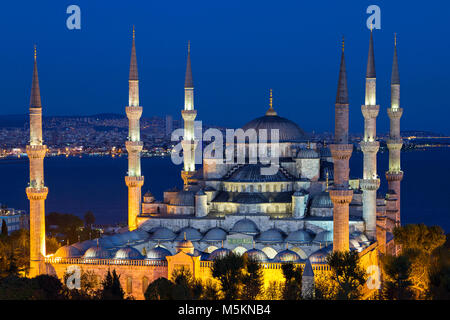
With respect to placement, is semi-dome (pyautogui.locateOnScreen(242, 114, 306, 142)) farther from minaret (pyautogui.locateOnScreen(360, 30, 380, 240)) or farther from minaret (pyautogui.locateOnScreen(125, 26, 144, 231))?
minaret (pyautogui.locateOnScreen(125, 26, 144, 231))

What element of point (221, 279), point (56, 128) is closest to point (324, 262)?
point (221, 279)

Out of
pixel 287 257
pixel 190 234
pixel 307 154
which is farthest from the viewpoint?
pixel 307 154

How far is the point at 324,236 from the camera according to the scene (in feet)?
84.4

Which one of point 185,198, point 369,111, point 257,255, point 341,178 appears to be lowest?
point 257,255

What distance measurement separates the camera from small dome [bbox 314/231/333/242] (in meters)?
25.6

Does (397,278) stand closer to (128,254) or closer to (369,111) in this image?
(369,111)

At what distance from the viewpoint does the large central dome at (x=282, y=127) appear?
3153 centimetres

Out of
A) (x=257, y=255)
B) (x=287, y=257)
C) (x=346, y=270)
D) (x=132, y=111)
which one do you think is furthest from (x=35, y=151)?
(x=346, y=270)

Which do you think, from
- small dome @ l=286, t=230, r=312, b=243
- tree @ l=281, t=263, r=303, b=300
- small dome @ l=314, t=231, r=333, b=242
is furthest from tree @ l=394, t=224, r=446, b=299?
tree @ l=281, t=263, r=303, b=300

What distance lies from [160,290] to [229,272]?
2.21 meters

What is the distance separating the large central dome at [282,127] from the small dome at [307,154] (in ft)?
4.74

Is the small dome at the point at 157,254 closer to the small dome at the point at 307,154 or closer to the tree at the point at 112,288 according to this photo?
the tree at the point at 112,288

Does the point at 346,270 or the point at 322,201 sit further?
the point at 322,201

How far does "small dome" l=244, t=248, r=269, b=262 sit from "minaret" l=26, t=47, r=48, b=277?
661cm
